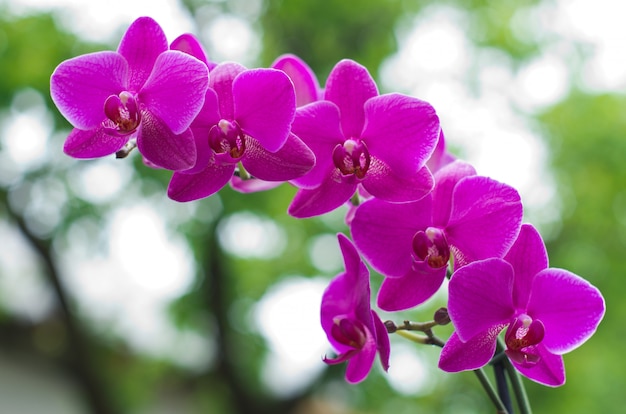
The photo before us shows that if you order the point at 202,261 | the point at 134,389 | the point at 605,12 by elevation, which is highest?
the point at 605,12

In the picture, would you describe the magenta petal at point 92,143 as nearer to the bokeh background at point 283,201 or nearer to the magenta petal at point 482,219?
the magenta petal at point 482,219

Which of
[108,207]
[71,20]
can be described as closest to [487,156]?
[108,207]

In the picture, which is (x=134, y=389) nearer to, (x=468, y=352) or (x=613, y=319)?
(x=613, y=319)

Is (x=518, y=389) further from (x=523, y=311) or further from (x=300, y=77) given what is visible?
(x=300, y=77)

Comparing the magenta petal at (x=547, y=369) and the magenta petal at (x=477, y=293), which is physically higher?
the magenta petal at (x=477, y=293)

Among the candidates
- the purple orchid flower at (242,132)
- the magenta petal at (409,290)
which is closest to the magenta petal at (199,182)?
the purple orchid flower at (242,132)

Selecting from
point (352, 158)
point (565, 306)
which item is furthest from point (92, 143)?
point (565, 306)

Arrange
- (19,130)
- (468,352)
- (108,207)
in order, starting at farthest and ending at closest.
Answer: (108,207), (19,130), (468,352)

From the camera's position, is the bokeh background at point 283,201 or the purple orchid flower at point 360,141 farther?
the bokeh background at point 283,201
